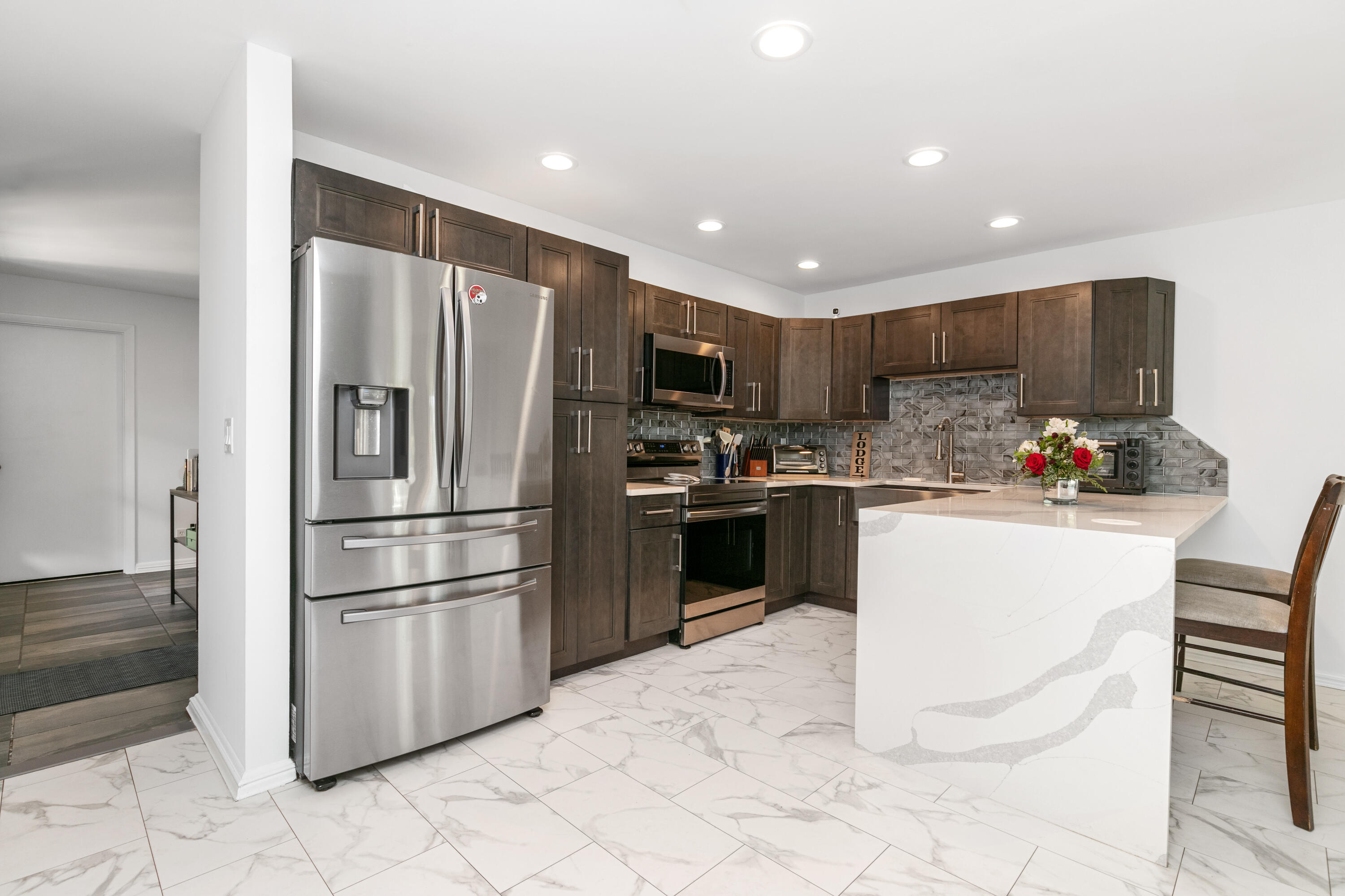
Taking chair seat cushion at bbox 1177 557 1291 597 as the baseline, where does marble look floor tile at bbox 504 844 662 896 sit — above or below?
below

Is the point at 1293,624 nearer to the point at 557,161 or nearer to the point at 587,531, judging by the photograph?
the point at 587,531

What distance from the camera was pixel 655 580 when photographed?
359 centimetres

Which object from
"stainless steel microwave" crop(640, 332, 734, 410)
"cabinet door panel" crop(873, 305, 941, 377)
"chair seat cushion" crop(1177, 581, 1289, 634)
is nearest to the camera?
"chair seat cushion" crop(1177, 581, 1289, 634)

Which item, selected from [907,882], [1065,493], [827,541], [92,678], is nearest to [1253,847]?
[907,882]

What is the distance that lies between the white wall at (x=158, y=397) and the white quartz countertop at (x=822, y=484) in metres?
4.06

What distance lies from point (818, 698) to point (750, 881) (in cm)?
135

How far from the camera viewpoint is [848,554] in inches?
178

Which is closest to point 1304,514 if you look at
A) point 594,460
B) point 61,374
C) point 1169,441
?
point 1169,441

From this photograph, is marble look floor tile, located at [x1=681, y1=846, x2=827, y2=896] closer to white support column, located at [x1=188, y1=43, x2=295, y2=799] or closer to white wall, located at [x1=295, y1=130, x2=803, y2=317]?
white support column, located at [x1=188, y1=43, x2=295, y2=799]

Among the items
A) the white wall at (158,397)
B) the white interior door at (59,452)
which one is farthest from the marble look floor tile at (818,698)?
the white interior door at (59,452)

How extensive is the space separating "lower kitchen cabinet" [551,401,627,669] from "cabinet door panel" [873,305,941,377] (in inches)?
90.3

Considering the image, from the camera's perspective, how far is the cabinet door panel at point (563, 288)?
2975 mm

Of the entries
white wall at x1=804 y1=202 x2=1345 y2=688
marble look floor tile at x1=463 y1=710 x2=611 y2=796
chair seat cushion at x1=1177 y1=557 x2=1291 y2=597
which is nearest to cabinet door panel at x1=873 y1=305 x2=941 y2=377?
white wall at x1=804 y1=202 x2=1345 y2=688

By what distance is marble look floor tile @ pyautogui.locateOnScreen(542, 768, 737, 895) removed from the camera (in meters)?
1.82
